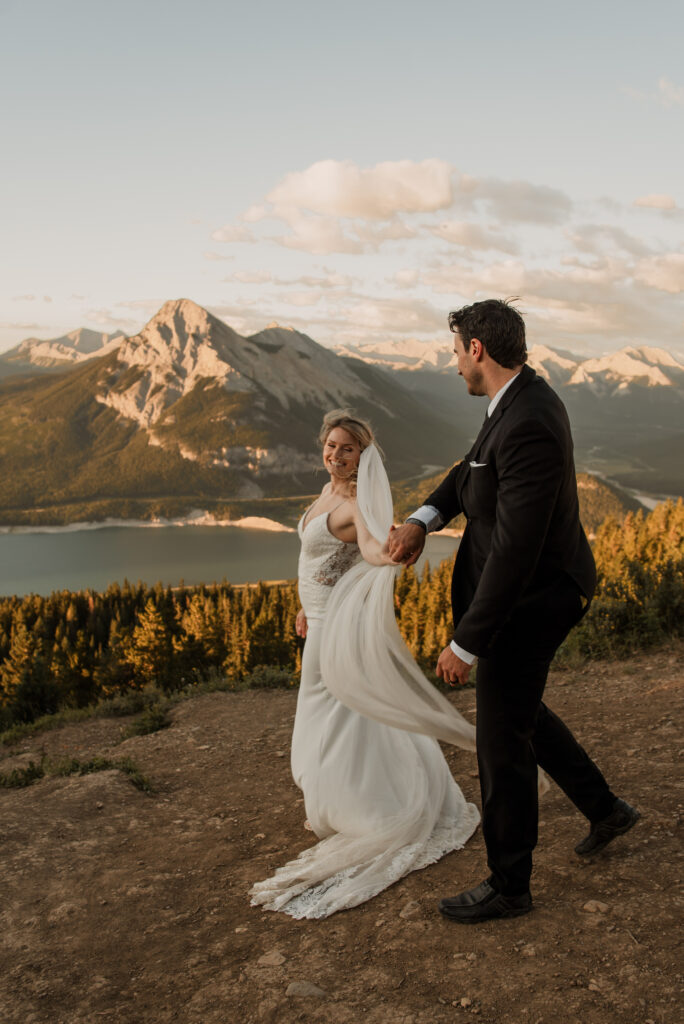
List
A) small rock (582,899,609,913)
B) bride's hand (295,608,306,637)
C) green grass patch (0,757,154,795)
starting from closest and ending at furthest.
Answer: small rock (582,899,609,913) → bride's hand (295,608,306,637) → green grass patch (0,757,154,795)

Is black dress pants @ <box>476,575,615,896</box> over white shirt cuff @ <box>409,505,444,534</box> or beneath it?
beneath

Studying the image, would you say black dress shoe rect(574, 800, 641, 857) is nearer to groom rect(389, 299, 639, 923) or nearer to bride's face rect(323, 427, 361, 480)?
groom rect(389, 299, 639, 923)

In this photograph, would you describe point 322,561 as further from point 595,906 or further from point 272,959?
point 595,906

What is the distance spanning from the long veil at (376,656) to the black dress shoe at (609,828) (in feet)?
2.38

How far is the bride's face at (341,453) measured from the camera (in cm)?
464

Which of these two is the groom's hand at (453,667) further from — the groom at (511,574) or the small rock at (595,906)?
the small rock at (595,906)

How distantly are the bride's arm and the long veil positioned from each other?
0.04 metres

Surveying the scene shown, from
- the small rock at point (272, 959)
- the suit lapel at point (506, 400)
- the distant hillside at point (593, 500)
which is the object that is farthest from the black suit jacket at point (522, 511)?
the distant hillside at point (593, 500)

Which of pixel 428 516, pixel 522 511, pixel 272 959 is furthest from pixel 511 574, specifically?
pixel 272 959

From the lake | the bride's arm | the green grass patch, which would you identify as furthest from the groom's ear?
the lake

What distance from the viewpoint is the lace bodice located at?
470cm

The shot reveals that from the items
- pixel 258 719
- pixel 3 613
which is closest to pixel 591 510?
pixel 3 613

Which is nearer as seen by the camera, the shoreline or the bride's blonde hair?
the bride's blonde hair

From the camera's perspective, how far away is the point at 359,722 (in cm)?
458
